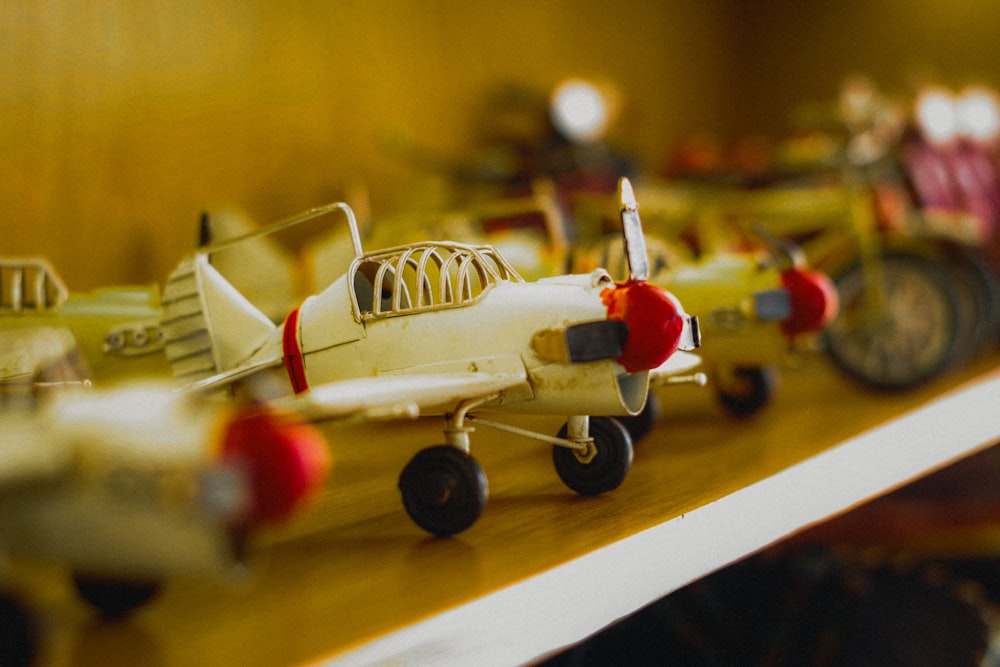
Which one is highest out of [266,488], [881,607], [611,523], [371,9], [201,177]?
[371,9]

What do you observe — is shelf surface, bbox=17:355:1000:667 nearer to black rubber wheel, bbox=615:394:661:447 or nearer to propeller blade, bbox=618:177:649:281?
black rubber wheel, bbox=615:394:661:447

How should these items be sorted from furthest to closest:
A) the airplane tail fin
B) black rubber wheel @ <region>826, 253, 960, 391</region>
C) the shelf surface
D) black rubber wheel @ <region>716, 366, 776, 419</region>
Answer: black rubber wheel @ <region>826, 253, 960, 391</region> → black rubber wheel @ <region>716, 366, 776, 419</region> → the airplane tail fin → the shelf surface

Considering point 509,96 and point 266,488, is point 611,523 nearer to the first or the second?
point 266,488

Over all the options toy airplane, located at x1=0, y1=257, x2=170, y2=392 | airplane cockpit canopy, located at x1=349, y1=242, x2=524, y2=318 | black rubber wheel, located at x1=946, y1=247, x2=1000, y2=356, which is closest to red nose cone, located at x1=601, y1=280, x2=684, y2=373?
airplane cockpit canopy, located at x1=349, y1=242, x2=524, y2=318

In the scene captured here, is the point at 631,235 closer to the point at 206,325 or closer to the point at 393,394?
the point at 393,394

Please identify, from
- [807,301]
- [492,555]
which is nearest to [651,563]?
[492,555]

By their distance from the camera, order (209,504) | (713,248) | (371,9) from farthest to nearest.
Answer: (371,9)
(713,248)
(209,504)

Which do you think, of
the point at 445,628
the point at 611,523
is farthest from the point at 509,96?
the point at 445,628

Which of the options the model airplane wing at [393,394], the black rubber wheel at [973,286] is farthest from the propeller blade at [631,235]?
the black rubber wheel at [973,286]

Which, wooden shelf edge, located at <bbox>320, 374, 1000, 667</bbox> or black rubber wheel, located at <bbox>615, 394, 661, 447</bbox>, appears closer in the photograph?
wooden shelf edge, located at <bbox>320, 374, 1000, 667</bbox>
